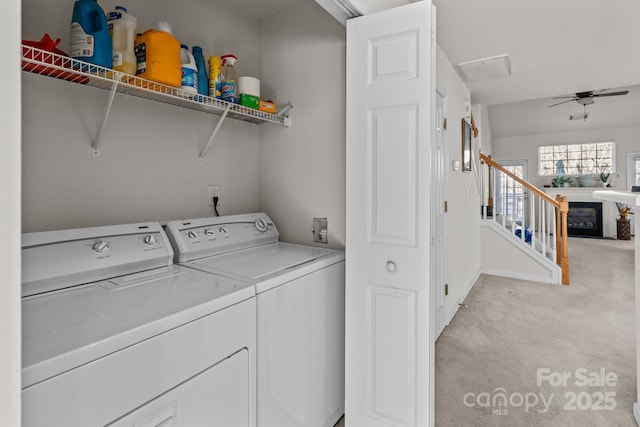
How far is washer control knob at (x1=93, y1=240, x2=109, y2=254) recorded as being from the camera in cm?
118

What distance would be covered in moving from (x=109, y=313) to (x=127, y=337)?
0.15 meters

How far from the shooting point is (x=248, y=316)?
1.10 metres

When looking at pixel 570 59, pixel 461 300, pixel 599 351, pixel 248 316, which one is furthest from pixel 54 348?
pixel 570 59

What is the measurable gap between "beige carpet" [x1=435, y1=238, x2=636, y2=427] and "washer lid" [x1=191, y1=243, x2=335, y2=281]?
1.12 m

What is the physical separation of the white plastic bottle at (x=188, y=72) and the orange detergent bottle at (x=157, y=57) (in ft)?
0.22

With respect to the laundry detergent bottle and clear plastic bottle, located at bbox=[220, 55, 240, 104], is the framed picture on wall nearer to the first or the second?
clear plastic bottle, located at bbox=[220, 55, 240, 104]

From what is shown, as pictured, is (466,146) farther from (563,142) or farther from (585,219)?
(585,219)

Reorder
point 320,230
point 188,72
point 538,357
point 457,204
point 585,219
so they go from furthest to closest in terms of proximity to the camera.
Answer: point 585,219, point 457,204, point 538,357, point 320,230, point 188,72

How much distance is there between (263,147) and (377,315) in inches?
49.4

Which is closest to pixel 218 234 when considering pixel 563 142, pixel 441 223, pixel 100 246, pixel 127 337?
pixel 100 246

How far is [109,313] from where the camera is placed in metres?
0.88

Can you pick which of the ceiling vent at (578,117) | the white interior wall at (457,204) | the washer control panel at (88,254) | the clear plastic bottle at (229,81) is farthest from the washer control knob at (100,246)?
the ceiling vent at (578,117)

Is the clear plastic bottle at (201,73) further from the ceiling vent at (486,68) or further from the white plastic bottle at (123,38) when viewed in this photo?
the ceiling vent at (486,68)

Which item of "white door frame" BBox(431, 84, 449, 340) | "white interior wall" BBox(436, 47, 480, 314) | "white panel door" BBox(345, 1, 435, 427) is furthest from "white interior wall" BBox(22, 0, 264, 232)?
"white interior wall" BBox(436, 47, 480, 314)
